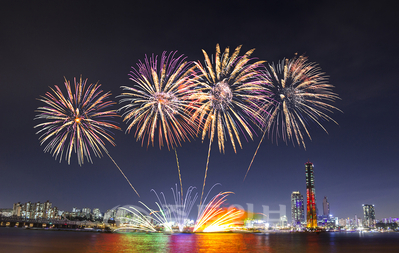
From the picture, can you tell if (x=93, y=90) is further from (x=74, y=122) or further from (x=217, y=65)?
(x=217, y=65)

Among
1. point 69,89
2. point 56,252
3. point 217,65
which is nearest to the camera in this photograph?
point 217,65

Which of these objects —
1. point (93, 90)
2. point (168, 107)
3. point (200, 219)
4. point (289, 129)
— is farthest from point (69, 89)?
point (200, 219)

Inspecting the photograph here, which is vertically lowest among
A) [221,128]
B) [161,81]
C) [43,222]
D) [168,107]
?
[43,222]

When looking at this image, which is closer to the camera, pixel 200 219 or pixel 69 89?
pixel 69 89

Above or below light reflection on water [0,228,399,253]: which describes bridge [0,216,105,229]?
below

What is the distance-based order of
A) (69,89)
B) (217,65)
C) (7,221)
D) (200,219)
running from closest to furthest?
1. (217,65)
2. (69,89)
3. (200,219)
4. (7,221)

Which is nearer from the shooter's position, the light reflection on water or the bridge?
the light reflection on water

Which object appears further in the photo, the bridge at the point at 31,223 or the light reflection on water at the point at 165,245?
the bridge at the point at 31,223

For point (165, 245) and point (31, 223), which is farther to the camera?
point (31, 223)

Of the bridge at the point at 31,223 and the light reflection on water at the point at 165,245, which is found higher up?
the light reflection on water at the point at 165,245

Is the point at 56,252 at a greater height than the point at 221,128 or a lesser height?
lesser

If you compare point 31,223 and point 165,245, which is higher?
point 165,245
